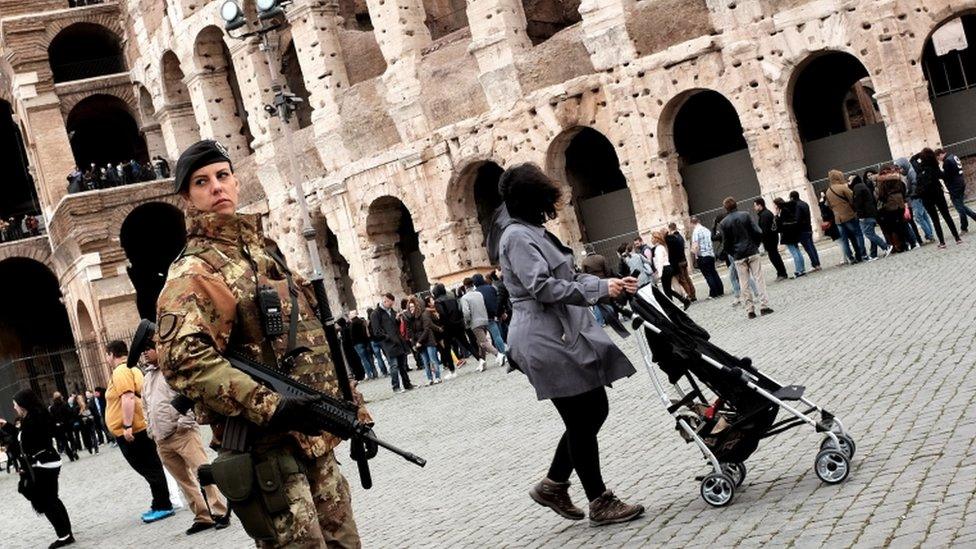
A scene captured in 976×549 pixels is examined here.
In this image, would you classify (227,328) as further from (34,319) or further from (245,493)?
(34,319)

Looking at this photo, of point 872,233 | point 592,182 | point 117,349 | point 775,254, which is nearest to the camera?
point 117,349

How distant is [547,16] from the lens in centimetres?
3216

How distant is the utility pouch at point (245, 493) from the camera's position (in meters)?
4.11

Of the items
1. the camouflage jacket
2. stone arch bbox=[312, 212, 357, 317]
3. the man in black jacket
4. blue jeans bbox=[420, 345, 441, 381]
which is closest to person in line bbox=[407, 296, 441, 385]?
blue jeans bbox=[420, 345, 441, 381]

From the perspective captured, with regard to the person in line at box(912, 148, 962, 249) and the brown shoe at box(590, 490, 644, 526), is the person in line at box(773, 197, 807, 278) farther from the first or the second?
the brown shoe at box(590, 490, 644, 526)

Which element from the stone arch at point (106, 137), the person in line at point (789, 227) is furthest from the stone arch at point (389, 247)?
the stone arch at point (106, 137)

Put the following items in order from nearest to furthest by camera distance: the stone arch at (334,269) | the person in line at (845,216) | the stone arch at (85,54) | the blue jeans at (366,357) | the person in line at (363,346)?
the person in line at (845,216) < the person in line at (363,346) < the blue jeans at (366,357) < the stone arch at (334,269) < the stone arch at (85,54)

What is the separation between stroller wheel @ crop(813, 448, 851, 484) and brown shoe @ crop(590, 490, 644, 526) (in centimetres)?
84

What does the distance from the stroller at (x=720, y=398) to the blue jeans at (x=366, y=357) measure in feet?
62.1

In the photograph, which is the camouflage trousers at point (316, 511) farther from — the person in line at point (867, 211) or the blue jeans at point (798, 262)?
the blue jeans at point (798, 262)

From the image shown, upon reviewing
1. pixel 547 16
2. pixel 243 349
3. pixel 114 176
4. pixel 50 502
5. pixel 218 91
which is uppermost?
pixel 218 91

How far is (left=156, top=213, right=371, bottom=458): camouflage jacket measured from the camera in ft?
13.4

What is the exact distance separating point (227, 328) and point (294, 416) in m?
0.40

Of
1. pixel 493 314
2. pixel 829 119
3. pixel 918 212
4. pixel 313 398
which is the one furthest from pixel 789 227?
pixel 313 398
